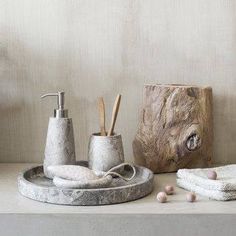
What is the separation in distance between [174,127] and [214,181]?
0.62ft

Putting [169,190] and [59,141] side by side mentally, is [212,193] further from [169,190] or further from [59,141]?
[59,141]

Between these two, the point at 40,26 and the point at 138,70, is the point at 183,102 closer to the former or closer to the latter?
the point at 138,70

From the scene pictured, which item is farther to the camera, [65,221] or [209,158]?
[209,158]

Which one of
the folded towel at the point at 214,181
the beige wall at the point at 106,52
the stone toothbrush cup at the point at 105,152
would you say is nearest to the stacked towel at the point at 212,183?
the folded towel at the point at 214,181

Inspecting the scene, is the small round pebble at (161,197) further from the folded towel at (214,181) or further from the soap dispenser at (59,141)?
the soap dispenser at (59,141)

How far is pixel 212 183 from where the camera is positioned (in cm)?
70

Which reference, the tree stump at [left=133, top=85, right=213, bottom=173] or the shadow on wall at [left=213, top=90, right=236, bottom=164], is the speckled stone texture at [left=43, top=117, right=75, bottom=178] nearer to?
the tree stump at [left=133, top=85, right=213, bottom=173]

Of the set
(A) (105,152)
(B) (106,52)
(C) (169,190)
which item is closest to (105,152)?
(A) (105,152)

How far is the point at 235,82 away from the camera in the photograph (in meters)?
0.96

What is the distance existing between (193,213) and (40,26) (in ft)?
1.76

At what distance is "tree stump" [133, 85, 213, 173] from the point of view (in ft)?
2.81

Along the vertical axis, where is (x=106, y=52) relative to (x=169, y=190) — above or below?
above

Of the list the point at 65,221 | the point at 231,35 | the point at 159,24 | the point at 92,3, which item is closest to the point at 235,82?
the point at 231,35

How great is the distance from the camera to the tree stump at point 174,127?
2.81 feet
